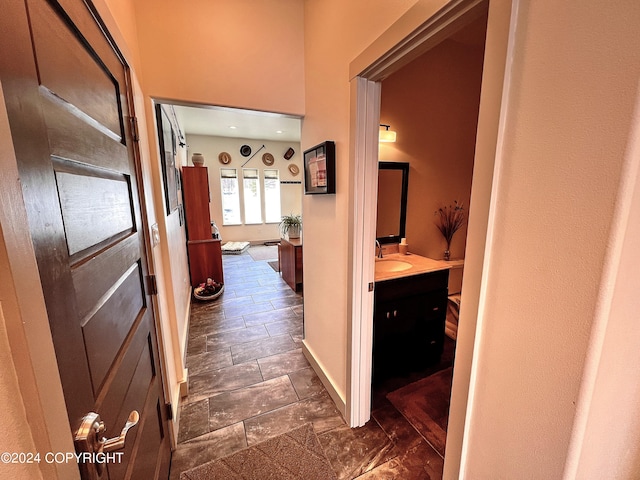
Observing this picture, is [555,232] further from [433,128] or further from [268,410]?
[433,128]

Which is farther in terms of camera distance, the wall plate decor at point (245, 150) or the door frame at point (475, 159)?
the wall plate decor at point (245, 150)

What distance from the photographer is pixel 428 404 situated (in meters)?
1.81

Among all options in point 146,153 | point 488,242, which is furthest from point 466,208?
point 146,153

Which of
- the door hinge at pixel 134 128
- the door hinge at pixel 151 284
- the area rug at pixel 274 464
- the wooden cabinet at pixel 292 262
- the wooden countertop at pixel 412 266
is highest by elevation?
the door hinge at pixel 134 128

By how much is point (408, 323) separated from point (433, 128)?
1.72m

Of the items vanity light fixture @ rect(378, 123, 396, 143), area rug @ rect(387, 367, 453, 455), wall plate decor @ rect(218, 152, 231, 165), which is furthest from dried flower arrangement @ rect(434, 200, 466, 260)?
wall plate decor @ rect(218, 152, 231, 165)

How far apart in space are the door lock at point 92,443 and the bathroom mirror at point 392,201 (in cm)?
208

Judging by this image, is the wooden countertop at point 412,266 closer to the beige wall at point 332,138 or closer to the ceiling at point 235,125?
the beige wall at point 332,138

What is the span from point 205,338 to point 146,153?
1.91 m

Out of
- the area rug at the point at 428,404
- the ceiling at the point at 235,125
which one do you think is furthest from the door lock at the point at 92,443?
the ceiling at the point at 235,125

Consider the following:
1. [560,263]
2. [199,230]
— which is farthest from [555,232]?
[199,230]

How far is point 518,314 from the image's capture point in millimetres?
705

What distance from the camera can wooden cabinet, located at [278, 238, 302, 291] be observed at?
3.74 metres

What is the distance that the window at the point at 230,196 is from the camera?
686cm
